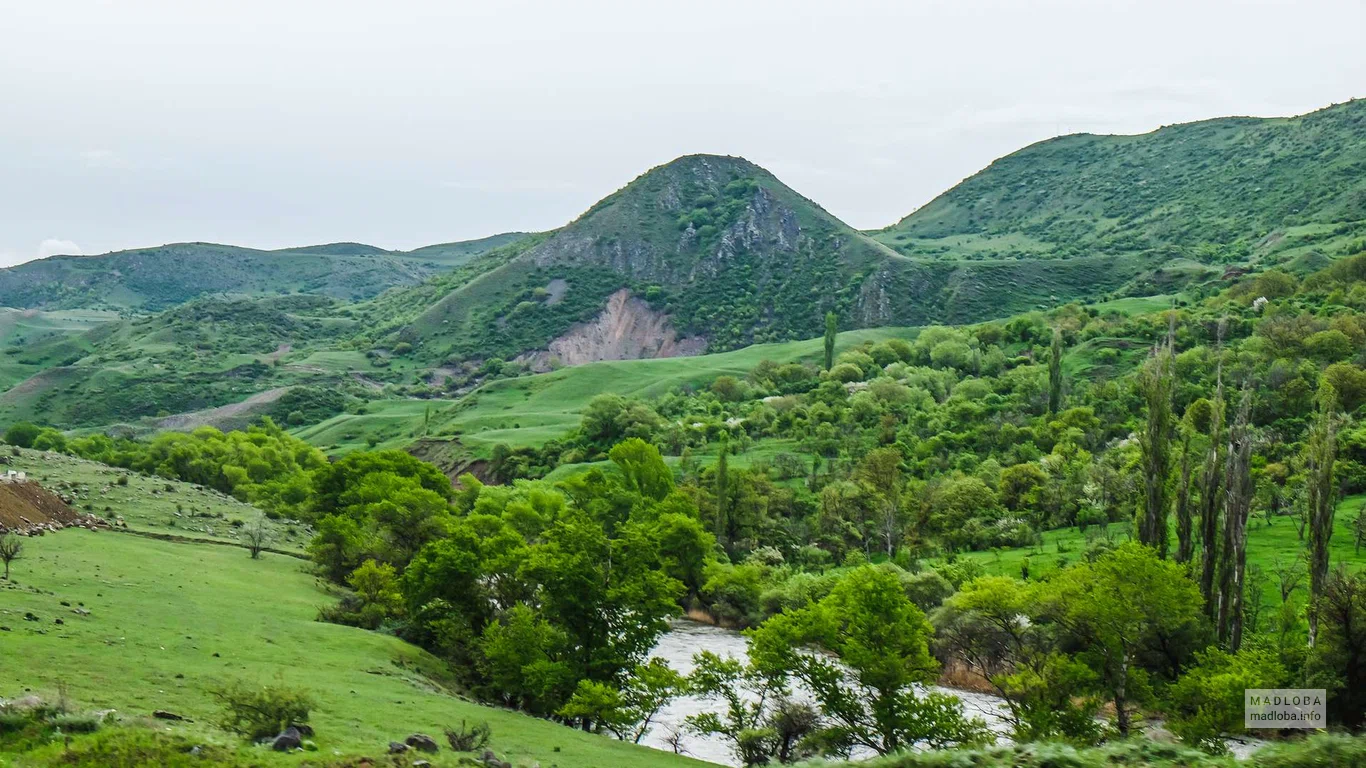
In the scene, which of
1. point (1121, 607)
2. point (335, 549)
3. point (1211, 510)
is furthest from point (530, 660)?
point (1211, 510)

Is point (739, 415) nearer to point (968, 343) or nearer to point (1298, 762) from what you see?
point (968, 343)

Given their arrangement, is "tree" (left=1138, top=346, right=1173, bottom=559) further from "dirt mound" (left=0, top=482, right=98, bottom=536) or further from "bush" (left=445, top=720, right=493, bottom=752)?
"dirt mound" (left=0, top=482, right=98, bottom=536)

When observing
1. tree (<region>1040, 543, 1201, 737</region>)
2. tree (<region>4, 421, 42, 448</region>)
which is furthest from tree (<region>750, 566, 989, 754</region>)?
tree (<region>4, 421, 42, 448</region>)

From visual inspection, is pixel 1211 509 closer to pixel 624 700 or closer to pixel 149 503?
pixel 624 700

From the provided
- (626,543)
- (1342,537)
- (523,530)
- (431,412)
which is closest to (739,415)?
(431,412)

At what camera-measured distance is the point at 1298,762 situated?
17672 millimetres

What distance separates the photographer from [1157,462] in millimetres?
47125

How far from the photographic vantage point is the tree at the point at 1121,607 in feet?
121

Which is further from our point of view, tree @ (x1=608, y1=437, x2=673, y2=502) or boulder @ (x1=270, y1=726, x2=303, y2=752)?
tree @ (x1=608, y1=437, x2=673, y2=502)

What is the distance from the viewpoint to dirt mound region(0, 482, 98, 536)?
50625 millimetres

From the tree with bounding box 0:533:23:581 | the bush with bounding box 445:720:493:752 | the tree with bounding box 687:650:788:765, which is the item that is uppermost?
the tree with bounding box 0:533:23:581

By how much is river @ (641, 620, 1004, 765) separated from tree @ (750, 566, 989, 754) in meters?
3.25

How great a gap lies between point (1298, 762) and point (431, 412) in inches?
5918

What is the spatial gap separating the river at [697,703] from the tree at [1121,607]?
4.06m
